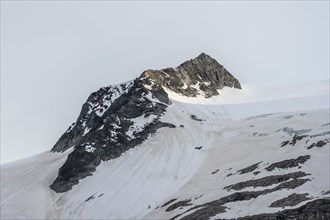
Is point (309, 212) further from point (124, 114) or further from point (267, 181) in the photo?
point (124, 114)

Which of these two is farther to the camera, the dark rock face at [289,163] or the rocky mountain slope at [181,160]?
the dark rock face at [289,163]

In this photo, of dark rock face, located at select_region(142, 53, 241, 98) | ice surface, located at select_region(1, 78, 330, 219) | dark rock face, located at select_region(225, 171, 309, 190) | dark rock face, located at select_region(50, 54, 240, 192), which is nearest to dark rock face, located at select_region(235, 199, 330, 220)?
ice surface, located at select_region(1, 78, 330, 219)

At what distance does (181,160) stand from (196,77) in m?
64.8

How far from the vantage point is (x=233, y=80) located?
17025 centimetres

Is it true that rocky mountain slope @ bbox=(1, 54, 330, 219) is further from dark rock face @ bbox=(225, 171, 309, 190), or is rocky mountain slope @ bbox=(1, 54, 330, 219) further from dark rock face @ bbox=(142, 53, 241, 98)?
dark rock face @ bbox=(142, 53, 241, 98)

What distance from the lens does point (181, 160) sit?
9094 centimetres

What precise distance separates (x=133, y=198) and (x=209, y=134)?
31714 mm

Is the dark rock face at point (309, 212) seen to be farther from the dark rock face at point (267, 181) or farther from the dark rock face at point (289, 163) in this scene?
the dark rock face at point (289, 163)

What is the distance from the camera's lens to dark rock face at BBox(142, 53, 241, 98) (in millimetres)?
139413

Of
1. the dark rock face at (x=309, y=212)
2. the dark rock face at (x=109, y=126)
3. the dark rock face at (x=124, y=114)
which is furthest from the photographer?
the dark rock face at (x=124, y=114)

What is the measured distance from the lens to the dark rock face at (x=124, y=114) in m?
103

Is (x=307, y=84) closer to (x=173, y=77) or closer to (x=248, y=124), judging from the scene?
(x=173, y=77)

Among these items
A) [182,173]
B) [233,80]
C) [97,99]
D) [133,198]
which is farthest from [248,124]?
[233,80]

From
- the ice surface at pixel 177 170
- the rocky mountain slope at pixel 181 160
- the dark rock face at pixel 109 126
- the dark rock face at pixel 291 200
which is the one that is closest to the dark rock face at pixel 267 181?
the rocky mountain slope at pixel 181 160
